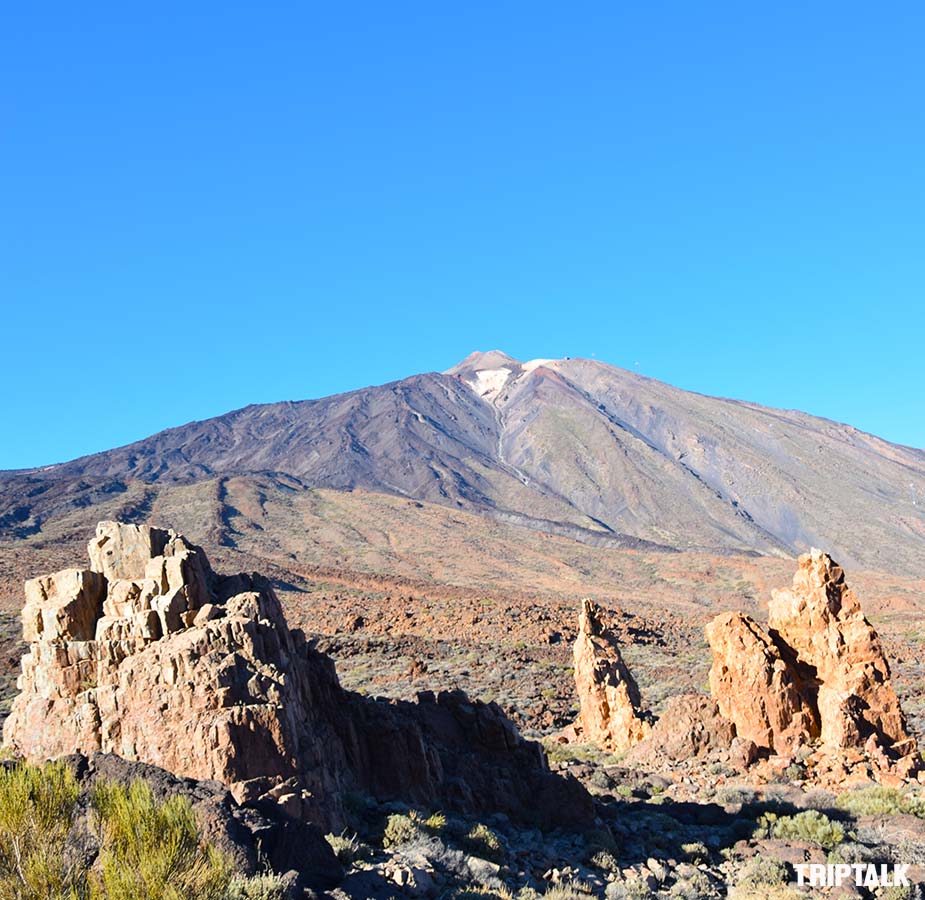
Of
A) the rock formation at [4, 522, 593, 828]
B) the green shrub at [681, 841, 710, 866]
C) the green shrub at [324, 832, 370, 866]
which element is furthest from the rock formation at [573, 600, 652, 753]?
the green shrub at [324, 832, 370, 866]

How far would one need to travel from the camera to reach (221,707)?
343 inches

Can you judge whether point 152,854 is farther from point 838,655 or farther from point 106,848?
point 838,655

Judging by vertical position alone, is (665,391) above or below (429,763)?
above

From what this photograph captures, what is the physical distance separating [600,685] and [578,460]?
403 feet

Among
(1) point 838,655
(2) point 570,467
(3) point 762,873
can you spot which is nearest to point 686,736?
(1) point 838,655

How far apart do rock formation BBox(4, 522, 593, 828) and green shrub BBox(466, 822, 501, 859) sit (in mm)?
1582

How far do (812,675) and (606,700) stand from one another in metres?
4.69

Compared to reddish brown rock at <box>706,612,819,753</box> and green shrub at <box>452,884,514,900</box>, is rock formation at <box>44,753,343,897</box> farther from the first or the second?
reddish brown rock at <box>706,612,819,753</box>

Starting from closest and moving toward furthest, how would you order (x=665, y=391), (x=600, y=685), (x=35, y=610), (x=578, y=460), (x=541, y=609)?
(x=35, y=610), (x=600, y=685), (x=541, y=609), (x=578, y=460), (x=665, y=391)

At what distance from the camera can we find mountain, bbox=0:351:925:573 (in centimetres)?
10512

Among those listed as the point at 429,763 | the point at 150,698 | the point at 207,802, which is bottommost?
the point at 429,763

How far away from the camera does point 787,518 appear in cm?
12481

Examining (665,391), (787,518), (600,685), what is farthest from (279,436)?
(600,685)

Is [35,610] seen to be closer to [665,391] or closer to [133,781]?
[133,781]
